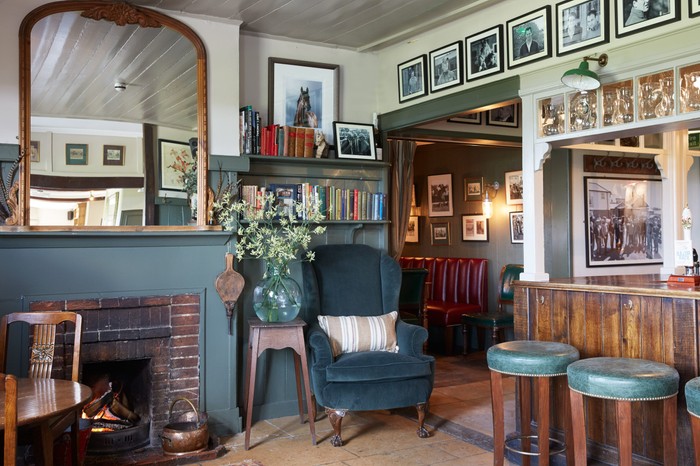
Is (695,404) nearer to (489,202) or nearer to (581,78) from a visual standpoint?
(581,78)

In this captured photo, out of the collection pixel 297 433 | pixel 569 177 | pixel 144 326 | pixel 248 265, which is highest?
pixel 569 177

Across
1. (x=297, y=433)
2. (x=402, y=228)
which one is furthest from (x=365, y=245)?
(x=402, y=228)

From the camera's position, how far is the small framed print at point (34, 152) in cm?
411

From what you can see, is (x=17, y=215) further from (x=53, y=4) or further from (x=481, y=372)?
(x=481, y=372)

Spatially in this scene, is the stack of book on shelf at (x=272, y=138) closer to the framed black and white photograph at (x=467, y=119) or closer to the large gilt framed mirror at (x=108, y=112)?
the large gilt framed mirror at (x=108, y=112)

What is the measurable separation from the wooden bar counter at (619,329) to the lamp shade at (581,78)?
1.10 m

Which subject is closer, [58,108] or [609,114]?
[609,114]

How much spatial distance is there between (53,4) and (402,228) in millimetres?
4193

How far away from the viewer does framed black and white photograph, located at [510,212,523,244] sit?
7559 millimetres

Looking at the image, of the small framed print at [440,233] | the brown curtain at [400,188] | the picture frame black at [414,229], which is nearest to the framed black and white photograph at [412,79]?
the brown curtain at [400,188]

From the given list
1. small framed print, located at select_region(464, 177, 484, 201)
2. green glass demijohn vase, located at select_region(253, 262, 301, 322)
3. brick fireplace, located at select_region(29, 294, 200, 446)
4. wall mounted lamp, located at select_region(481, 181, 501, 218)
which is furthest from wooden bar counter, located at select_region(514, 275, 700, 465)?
small framed print, located at select_region(464, 177, 484, 201)

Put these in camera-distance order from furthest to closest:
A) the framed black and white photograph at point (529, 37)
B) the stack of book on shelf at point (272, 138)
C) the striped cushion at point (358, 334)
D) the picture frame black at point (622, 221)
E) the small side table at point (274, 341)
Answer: the picture frame black at point (622, 221), the stack of book on shelf at point (272, 138), the striped cushion at point (358, 334), the small side table at point (274, 341), the framed black and white photograph at point (529, 37)


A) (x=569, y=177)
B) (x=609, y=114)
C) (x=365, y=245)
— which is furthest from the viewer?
(x=569, y=177)

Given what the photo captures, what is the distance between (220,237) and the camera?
15.2ft
